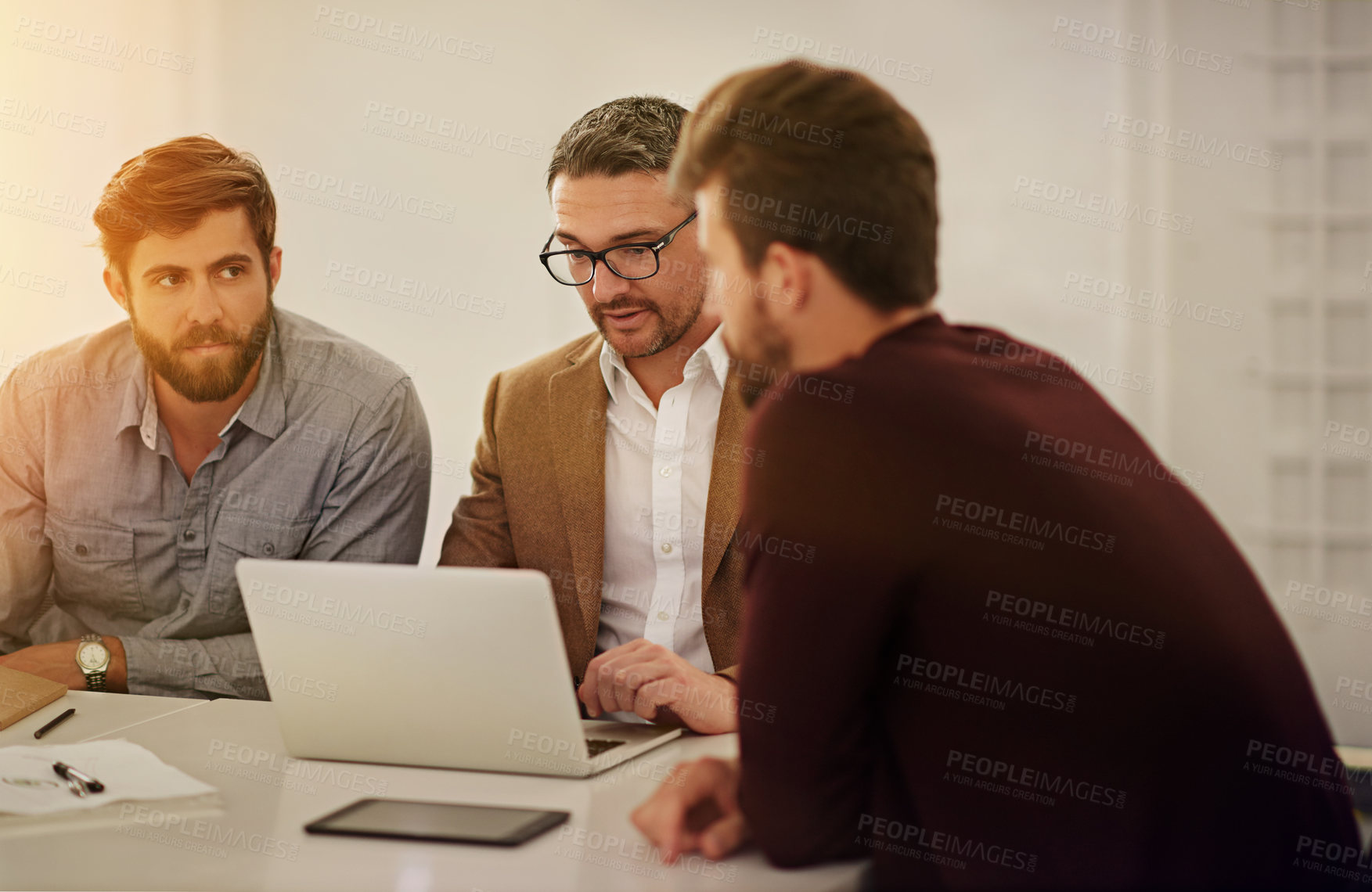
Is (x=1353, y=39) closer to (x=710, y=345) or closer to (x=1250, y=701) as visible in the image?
(x=710, y=345)

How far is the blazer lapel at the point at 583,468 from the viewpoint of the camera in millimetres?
1872

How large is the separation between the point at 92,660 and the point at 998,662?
1.58m

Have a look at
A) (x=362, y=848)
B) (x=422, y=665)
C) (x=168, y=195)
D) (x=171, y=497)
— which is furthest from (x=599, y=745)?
(x=168, y=195)

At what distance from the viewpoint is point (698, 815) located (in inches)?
38.2

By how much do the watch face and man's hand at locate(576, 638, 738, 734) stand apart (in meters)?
0.96

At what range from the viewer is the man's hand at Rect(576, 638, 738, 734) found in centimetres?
133

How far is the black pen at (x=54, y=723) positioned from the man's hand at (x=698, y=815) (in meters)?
0.92

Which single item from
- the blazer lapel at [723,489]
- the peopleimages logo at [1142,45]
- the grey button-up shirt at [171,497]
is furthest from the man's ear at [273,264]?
the peopleimages logo at [1142,45]

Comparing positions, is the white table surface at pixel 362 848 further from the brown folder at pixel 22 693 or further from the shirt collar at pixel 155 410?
the shirt collar at pixel 155 410

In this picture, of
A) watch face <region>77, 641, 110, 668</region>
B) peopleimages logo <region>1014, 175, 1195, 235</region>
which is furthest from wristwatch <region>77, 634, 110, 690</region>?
peopleimages logo <region>1014, 175, 1195, 235</region>

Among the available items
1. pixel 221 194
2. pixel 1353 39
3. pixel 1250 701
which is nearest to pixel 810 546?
pixel 1250 701

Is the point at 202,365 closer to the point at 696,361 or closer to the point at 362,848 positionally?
the point at 696,361

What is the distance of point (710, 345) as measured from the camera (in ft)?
6.70

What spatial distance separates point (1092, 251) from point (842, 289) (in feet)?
7.12
